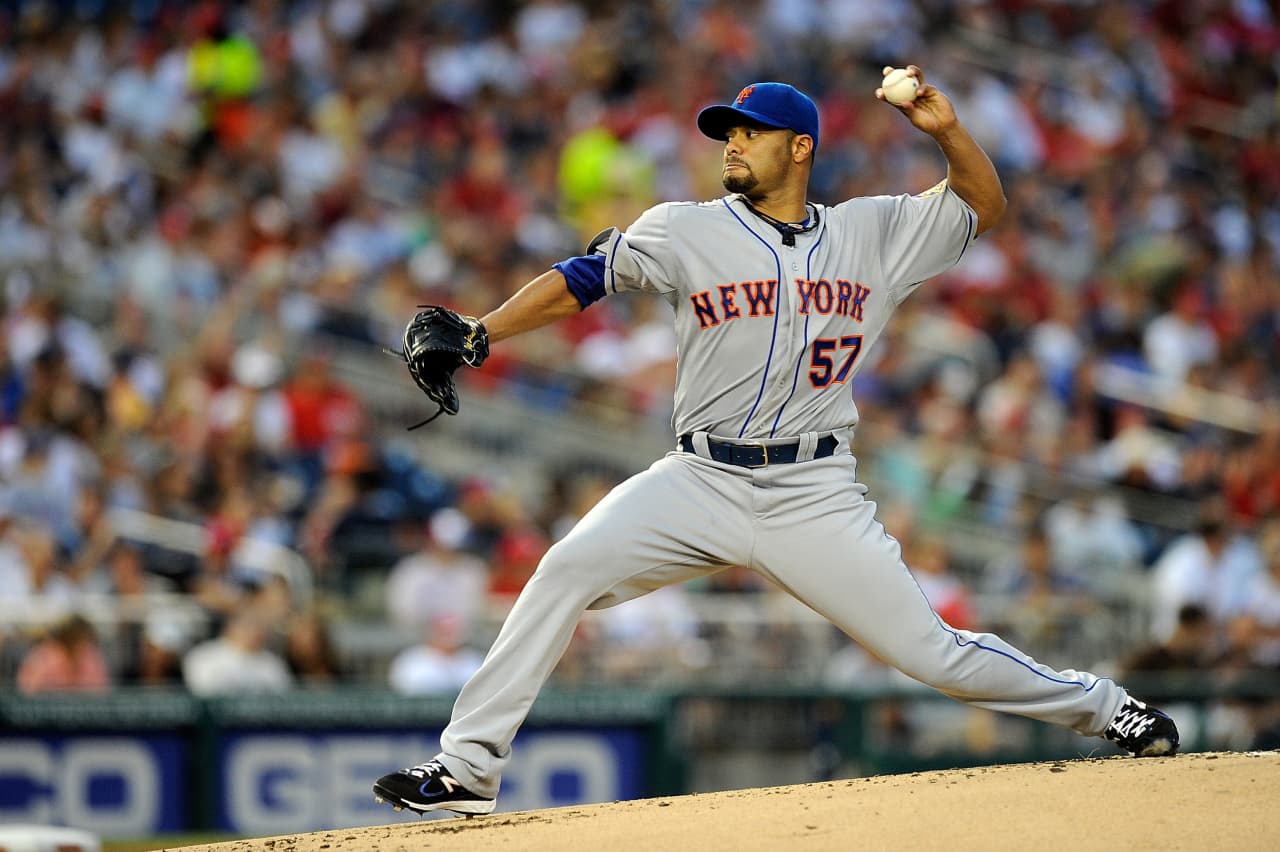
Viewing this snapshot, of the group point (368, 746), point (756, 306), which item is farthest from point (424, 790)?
point (368, 746)

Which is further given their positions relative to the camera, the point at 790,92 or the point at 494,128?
the point at 494,128

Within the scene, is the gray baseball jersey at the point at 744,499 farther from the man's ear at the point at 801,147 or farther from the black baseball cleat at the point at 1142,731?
the black baseball cleat at the point at 1142,731

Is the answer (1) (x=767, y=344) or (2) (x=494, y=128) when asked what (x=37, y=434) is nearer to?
(2) (x=494, y=128)

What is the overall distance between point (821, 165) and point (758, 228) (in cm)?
936

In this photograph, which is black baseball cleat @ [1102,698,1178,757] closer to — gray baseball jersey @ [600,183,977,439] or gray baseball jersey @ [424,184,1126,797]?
gray baseball jersey @ [424,184,1126,797]

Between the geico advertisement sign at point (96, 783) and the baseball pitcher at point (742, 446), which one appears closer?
the baseball pitcher at point (742, 446)

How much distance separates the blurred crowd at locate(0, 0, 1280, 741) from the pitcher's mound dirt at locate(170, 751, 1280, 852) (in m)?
4.30

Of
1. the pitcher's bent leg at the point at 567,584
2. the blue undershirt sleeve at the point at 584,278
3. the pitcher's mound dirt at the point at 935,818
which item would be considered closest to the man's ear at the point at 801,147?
the blue undershirt sleeve at the point at 584,278

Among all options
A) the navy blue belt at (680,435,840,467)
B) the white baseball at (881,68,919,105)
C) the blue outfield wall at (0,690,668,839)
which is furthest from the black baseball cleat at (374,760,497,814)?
the blue outfield wall at (0,690,668,839)

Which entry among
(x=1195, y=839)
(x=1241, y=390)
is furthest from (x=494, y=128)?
(x=1195, y=839)

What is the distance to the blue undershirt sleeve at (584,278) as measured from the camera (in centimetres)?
509

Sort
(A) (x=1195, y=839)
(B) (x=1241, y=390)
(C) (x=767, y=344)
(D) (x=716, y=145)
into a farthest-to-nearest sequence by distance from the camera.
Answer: (D) (x=716, y=145), (B) (x=1241, y=390), (C) (x=767, y=344), (A) (x=1195, y=839)

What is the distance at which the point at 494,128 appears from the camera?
14.3 metres

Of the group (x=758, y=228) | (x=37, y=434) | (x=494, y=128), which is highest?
(x=494, y=128)
